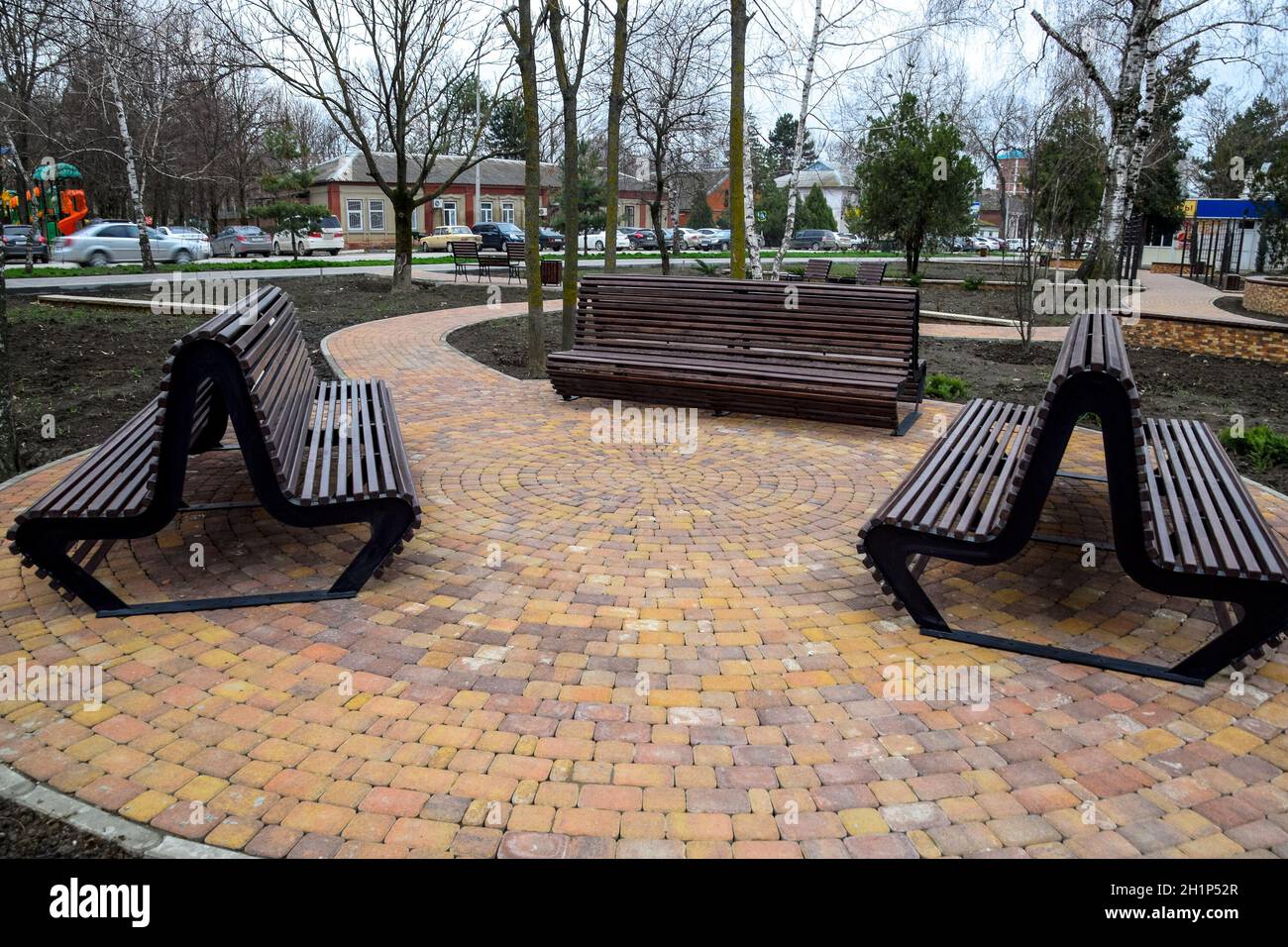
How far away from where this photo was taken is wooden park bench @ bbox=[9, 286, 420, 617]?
3.79 meters

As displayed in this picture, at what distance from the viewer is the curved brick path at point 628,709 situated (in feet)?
8.82

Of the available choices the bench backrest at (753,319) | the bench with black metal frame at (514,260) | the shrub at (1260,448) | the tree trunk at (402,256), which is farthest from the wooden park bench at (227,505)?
the bench with black metal frame at (514,260)

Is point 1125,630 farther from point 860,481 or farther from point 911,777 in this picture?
point 860,481

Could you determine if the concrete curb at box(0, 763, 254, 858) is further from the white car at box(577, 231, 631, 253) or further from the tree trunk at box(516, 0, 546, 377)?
the white car at box(577, 231, 631, 253)

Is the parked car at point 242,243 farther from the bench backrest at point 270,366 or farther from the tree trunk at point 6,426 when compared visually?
the bench backrest at point 270,366

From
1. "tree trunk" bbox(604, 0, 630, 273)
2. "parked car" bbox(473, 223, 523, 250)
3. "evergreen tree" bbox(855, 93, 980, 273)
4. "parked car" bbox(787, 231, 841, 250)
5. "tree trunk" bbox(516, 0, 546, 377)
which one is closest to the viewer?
"tree trunk" bbox(516, 0, 546, 377)

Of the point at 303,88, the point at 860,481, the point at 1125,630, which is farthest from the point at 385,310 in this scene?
the point at 1125,630

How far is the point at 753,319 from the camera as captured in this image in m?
8.13

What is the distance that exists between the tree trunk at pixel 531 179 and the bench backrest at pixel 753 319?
3.77 feet

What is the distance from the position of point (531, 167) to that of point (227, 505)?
6192mm

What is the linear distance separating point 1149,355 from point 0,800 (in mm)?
12417

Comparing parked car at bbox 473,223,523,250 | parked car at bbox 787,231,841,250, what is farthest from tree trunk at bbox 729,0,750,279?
parked car at bbox 787,231,841,250

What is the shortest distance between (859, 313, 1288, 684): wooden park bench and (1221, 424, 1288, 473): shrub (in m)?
2.70

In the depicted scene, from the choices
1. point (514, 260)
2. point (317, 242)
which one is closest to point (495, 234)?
point (317, 242)
